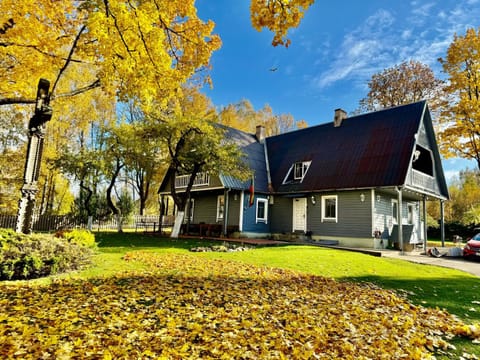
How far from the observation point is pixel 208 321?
3.68 metres

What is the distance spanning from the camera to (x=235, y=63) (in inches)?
629

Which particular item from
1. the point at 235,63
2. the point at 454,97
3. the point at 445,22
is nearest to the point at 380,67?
the point at 454,97

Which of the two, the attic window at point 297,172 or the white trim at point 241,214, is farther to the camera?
the attic window at point 297,172

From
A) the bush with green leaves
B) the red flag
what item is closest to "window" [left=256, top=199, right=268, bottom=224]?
the red flag

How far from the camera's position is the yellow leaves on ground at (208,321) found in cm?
290

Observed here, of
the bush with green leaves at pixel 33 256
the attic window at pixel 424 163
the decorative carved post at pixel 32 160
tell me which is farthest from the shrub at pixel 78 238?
the attic window at pixel 424 163

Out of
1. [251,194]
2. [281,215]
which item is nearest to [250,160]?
[251,194]

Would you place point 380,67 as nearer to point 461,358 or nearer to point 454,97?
point 454,97

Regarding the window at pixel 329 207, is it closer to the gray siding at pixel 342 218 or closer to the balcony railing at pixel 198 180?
the gray siding at pixel 342 218

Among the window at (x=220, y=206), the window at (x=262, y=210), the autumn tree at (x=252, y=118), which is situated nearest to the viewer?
the window at (x=262, y=210)

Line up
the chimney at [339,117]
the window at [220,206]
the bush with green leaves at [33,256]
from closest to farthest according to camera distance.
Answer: the bush with green leaves at [33,256]
the chimney at [339,117]
the window at [220,206]

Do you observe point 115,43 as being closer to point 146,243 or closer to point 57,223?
point 146,243

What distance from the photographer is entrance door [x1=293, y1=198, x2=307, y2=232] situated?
17.4 m

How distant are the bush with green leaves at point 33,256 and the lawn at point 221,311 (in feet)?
1.23
